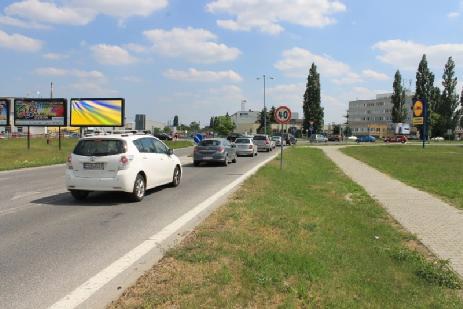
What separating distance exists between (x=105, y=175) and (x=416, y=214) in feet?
22.0

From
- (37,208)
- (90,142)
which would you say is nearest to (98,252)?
(37,208)

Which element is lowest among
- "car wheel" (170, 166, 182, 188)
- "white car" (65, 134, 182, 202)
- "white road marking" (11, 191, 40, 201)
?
"white road marking" (11, 191, 40, 201)

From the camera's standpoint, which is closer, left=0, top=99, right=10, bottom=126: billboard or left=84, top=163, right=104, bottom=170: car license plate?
left=84, top=163, right=104, bottom=170: car license plate

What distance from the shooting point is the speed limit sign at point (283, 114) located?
18.6 m

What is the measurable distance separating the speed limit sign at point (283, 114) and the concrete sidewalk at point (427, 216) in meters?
4.32

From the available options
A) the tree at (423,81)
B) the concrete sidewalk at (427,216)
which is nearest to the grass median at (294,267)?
the concrete sidewalk at (427,216)

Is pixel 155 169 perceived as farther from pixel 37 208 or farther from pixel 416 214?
pixel 416 214

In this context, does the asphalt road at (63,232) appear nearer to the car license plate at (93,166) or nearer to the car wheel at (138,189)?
the car wheel at (138,189)

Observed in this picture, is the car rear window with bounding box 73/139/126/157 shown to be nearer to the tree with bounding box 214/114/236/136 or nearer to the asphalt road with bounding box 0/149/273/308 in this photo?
the asphalt road with bounding box 0/149/273/308

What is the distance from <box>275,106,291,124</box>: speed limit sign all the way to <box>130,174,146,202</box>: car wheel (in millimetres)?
8279

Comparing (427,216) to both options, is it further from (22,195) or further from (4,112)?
(4,112)

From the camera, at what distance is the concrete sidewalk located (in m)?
6.78

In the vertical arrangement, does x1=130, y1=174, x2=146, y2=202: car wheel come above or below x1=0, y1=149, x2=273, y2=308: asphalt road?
above

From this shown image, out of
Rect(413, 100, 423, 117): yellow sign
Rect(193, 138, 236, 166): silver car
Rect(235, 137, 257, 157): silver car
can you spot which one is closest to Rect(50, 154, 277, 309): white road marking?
Rect(193, 138, 236, 166): silver car
